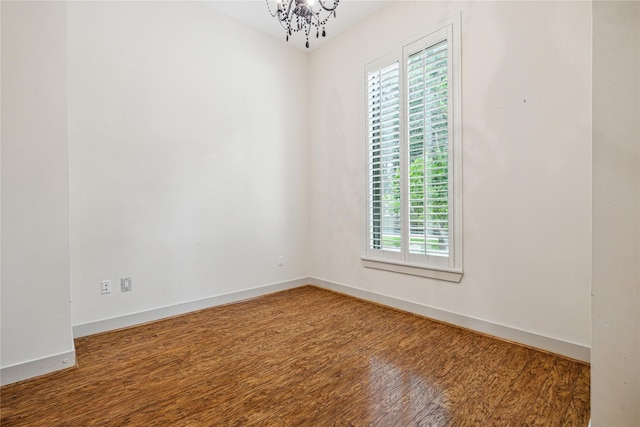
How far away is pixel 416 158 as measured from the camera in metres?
2.88

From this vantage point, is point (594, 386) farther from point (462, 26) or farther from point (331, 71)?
point (331, 71)

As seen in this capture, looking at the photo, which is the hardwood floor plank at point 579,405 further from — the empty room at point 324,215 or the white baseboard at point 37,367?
the white baseboard at point 37,367

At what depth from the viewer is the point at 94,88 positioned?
253 centimetres

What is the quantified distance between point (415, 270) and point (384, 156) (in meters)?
1.22

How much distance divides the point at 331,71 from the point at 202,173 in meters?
2.05

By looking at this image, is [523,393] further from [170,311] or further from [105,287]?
[105,287]

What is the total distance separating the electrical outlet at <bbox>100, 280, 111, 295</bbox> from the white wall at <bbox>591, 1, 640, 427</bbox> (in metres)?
3.22

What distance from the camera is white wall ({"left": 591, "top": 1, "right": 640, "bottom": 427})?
3.45 ft

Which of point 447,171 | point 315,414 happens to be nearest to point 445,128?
point 447,171

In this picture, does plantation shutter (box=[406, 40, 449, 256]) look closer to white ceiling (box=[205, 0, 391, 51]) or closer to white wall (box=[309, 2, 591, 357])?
white wall (box=[309, 2, 591, 357])

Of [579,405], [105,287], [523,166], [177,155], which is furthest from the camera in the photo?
[177,155]

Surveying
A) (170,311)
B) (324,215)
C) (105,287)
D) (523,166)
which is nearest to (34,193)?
(105,287)

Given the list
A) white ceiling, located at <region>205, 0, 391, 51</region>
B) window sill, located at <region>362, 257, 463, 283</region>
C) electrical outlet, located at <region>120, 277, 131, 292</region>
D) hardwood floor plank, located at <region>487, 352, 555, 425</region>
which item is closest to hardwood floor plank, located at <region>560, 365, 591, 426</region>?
hardwood floor plank, located at <region>487, 352, 555, 425</region>

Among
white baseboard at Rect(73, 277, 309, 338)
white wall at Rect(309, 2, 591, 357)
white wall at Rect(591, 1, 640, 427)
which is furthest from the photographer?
white baseboard at Rect(73, 277, 309, 338)
